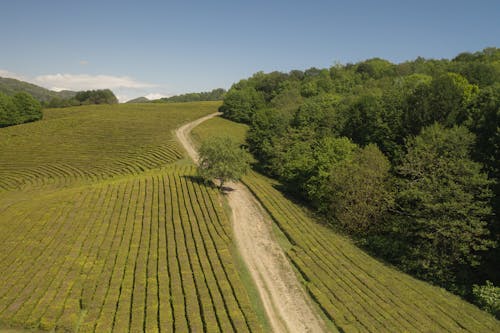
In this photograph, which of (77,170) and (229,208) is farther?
(77,170)

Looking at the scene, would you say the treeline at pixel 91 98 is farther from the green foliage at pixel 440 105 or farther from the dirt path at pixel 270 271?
the green foliage at pixel 440 105

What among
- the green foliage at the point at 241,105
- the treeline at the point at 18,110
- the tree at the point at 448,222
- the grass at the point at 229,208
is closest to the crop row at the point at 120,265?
the grass at the point at 229,208

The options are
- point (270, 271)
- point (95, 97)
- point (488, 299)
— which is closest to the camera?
point (488, 299)

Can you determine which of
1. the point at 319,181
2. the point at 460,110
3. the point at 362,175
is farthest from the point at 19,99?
the point at 460,110

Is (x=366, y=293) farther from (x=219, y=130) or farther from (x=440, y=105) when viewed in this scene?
(x=219, y=130)

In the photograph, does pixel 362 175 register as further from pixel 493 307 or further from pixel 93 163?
pixel 93 163

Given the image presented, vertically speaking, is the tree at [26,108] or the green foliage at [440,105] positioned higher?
the green foliage at [440,105]

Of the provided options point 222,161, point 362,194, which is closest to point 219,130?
point 222,161
